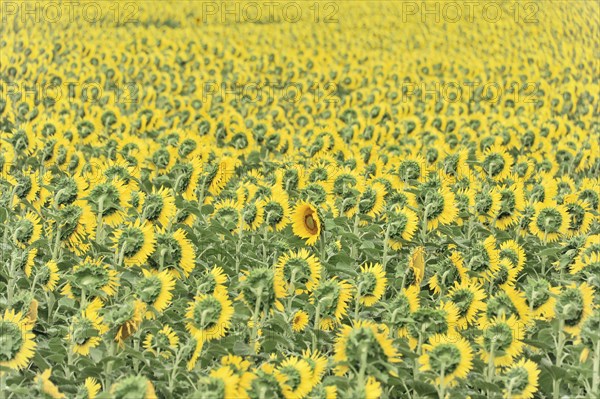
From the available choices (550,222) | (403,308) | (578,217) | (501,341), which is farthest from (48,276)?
(578,217)

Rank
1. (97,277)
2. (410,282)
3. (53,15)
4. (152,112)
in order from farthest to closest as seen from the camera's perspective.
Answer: (53,15) < (152,112) < (410,282) < (97,277)

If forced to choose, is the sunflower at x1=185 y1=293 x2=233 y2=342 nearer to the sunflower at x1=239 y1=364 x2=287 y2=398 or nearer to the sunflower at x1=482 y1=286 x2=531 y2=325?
the sunflower at x1=239 y1=364 x2=287 y2=398

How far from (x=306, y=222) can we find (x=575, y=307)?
194cm

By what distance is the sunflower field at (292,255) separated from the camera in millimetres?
4344

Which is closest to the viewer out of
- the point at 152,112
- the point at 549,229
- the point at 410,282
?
the point at 410,282

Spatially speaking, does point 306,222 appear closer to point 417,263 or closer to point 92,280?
point 417,263

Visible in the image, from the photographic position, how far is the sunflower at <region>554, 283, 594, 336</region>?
460 cm

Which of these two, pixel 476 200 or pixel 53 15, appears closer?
pixel 476 200

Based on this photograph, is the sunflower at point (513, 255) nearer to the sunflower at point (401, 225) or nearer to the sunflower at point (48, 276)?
the sunflower at point (401, 225)

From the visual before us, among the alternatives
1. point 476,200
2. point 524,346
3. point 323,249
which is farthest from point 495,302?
point 476,200

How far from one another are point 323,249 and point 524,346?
61.9 inches

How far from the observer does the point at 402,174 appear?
25.2 feet

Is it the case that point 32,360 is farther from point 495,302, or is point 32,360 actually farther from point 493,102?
point 493,102

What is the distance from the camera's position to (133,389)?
12.2ft
